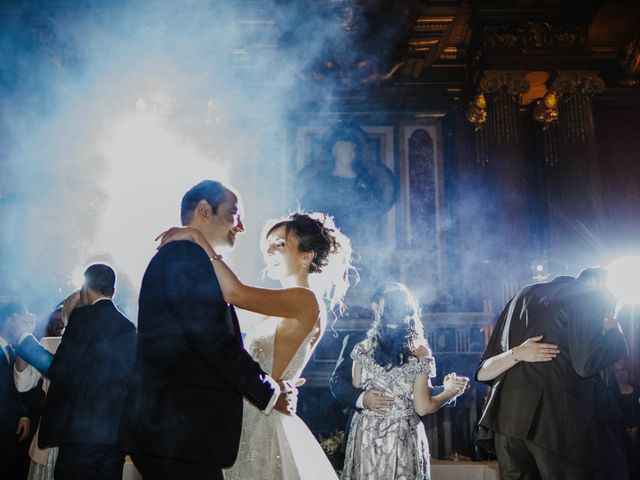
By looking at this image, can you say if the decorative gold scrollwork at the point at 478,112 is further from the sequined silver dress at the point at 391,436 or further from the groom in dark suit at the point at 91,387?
the groom in dark suit at the point at 91,387

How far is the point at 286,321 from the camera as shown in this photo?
279 centimetres

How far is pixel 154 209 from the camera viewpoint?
851 cm

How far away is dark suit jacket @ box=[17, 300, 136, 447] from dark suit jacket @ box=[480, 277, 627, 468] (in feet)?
6.29

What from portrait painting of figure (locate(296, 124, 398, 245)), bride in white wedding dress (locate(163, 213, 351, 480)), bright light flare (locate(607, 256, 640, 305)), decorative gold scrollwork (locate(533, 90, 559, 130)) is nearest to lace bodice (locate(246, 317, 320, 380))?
bride in white wedding dress (locate(163, 213, 351, 480))

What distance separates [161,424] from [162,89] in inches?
281

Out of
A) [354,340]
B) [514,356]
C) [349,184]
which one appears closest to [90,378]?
[354,340]

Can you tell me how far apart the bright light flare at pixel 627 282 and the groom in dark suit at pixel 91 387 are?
443 cm

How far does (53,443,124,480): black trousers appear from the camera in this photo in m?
3.31

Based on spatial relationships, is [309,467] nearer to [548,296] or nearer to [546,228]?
[548,296]

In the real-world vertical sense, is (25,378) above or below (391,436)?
above

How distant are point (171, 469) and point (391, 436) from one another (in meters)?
1.87

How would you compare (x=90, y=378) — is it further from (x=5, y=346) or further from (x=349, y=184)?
(x=349, y=184)

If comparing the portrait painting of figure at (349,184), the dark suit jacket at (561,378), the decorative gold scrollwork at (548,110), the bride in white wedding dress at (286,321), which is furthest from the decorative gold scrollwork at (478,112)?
the bride in white wedding dress at (286,321)

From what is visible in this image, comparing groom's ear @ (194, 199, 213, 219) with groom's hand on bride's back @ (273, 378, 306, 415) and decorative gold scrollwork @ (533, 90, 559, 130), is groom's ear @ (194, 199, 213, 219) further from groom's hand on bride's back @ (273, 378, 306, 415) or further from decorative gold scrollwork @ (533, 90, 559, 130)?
decorative gold scrollwork @ (533, 90, 559, 130)
